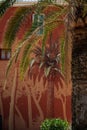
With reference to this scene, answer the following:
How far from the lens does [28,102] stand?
74.3 ft

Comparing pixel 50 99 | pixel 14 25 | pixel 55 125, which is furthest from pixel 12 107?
pixel 14 25

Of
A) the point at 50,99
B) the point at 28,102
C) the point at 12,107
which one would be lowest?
the point at 12,107

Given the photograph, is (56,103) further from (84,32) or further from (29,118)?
(84,32)

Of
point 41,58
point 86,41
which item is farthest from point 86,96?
point 41,58

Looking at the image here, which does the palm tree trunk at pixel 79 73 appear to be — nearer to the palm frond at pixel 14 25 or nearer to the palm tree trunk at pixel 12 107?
the palm frond at pixel 14 25

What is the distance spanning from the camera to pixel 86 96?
10383mm

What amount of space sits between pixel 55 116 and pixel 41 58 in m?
2.98

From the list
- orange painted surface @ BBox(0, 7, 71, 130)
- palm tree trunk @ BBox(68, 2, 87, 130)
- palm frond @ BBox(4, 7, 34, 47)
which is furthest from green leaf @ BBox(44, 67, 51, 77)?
palm tree trunk @ BBox(68, 2, 87, 130)

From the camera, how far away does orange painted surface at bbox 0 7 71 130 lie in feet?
72.7

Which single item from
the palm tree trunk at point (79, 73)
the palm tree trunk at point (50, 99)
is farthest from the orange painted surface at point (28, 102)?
the palm tree trunk at point (79, 73)

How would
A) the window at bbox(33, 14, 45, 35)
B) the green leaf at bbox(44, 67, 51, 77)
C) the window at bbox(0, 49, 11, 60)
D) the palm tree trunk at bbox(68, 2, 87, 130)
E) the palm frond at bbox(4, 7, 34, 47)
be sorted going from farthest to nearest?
the window at bbox(0, 49, 11, 60) → the green leaf at bbox(44, 67, 51, 77) → the window at bbox(33, 14, 45, 35) → the palm frond at bbox(4, 7, 34, 47) → the palm tree trunk at bbox(68, 2, 87, 130)

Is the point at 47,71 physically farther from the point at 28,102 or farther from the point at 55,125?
the point at 55,125

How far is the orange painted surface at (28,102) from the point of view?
22172 millimetres

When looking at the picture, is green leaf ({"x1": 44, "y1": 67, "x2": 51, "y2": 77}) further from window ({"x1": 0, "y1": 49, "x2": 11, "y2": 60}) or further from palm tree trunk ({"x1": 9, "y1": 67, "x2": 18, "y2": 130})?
window ({"x1": 0, "y1": 49, "x2": 11, "y2": 60})
